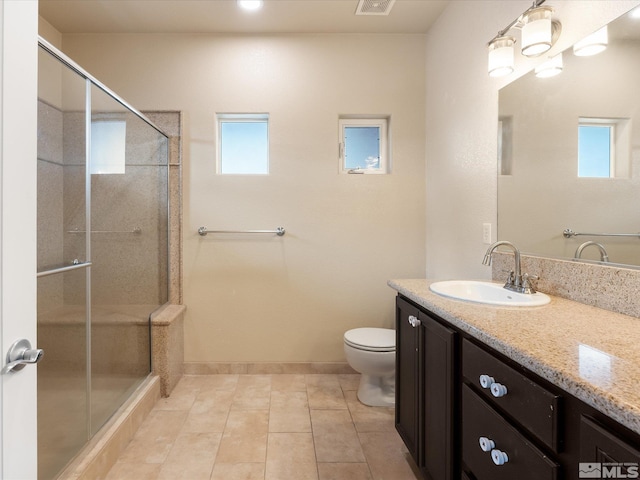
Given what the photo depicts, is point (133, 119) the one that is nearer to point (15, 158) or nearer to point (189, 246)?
point (189, 246)

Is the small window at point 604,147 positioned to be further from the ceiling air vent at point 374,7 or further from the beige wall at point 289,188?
the ceiling air vent at point 374,7

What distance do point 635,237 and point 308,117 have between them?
82.3 inches

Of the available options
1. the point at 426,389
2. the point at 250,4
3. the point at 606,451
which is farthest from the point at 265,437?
the point at 250,4

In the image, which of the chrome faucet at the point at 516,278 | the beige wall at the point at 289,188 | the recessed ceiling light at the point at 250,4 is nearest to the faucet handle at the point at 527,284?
the chrome faucet at the point at 516,278

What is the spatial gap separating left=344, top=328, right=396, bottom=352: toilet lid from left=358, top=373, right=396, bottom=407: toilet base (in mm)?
243

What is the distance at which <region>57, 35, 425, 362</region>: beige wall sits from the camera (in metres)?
2.53

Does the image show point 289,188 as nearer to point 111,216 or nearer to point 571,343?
point 111,216

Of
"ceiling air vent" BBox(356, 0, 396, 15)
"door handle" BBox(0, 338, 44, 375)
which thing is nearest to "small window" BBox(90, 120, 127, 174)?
"door handle" BBox(0, 338, 44, 375)

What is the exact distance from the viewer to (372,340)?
211 centimetres

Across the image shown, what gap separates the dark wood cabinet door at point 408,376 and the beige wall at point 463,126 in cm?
59

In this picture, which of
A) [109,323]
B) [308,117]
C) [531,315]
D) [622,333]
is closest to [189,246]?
[109,323]

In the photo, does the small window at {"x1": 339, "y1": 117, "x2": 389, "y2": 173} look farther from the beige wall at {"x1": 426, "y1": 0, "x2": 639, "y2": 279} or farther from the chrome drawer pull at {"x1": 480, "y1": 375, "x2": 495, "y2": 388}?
the chrome drawer pull at {"x1": 480, "y1": 375, "x2": 495, "y2": 388}

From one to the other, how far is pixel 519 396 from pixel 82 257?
1844mm

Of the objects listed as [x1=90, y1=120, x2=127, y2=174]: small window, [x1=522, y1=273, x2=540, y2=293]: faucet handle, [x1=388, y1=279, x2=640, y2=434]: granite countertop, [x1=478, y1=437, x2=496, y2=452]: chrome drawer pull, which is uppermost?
[x1=90, y1=120, x2=127, y2=174]: small window
